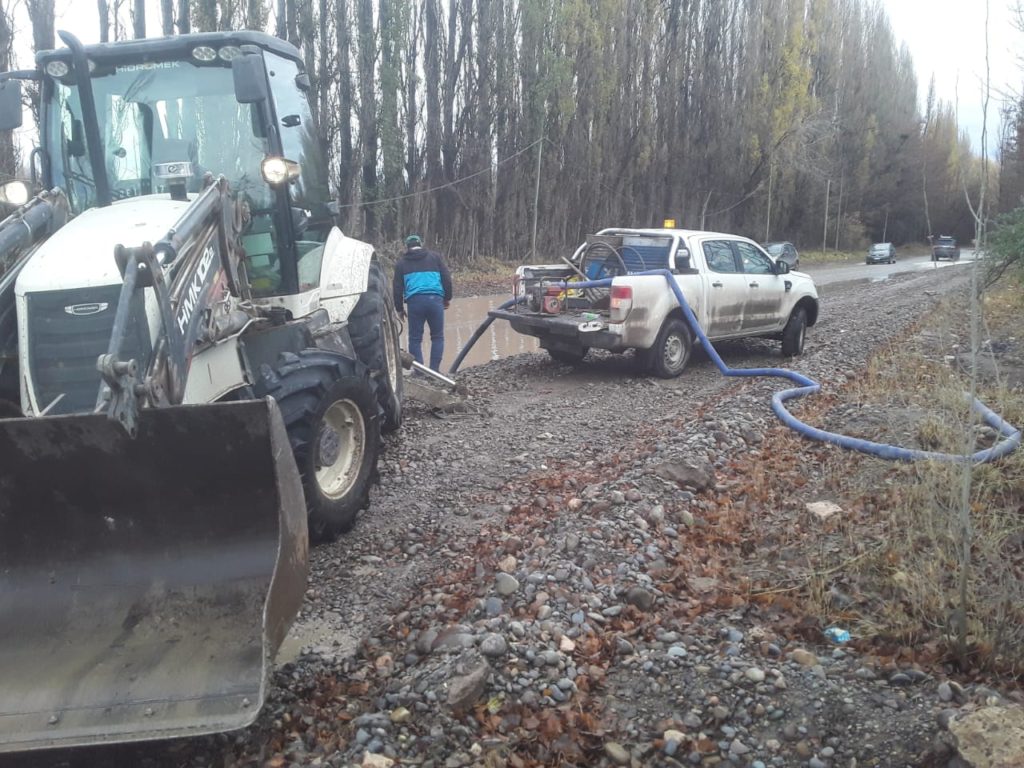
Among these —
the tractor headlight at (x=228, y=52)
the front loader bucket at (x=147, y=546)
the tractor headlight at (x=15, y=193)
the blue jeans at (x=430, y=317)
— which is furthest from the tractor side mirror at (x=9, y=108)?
the blue jeans at (x=430, y=317)

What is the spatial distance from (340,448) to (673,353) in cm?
619

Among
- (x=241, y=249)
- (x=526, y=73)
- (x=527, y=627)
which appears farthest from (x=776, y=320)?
(x=526, y=73)

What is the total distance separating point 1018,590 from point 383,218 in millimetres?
25751

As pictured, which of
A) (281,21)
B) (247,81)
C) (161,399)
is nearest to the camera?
(161,399)

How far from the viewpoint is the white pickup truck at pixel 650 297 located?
34.4 ft

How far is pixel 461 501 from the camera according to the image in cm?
644

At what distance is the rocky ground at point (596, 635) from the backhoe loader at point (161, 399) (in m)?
0.34

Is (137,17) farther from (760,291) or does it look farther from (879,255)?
(879,255)

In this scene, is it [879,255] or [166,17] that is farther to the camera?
[879,255]

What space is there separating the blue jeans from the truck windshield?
4.60m

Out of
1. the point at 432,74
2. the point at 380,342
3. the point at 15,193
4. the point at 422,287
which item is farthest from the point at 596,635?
the point at 432,74

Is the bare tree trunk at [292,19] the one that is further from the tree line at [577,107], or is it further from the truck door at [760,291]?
the truck door at [760,291]

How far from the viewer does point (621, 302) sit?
10.4 metres

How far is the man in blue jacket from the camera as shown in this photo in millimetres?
10570
